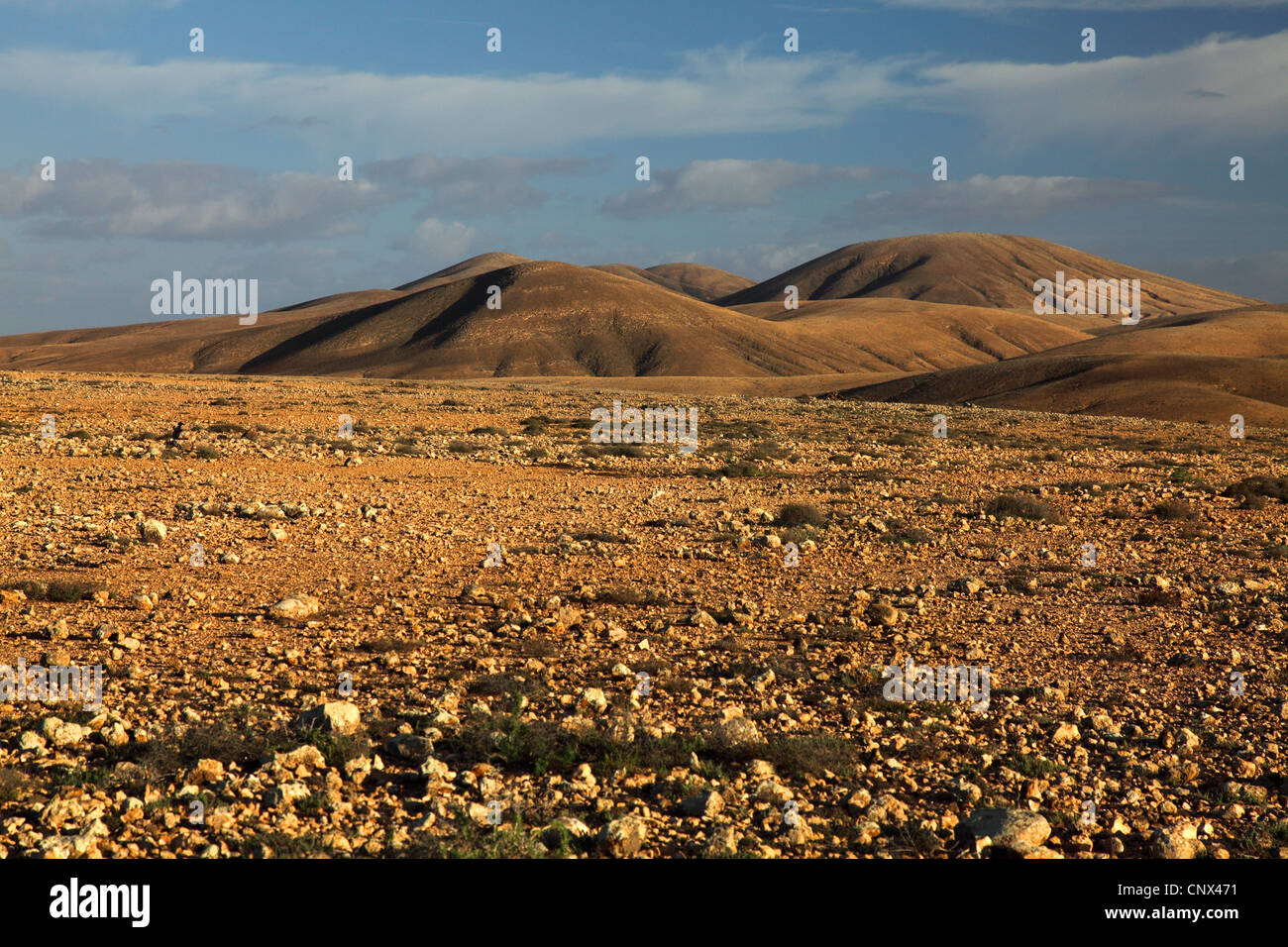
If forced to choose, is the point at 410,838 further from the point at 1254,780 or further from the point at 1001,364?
the point at 1001,364

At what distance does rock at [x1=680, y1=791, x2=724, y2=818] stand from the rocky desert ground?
22 mm

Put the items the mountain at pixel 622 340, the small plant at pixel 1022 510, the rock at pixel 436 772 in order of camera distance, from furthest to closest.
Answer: the mountain at pixel 622 340
the small plant at pixel 1022 510
the rock at pixel 436 772

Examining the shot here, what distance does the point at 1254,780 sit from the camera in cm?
603

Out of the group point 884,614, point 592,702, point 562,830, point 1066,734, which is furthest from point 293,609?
point 1066,734

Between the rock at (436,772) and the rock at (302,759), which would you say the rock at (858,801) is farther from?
the rock at (302,759)

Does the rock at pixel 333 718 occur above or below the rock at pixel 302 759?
above

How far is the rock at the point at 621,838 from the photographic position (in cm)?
495

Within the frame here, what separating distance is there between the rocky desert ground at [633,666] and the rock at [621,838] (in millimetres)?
22

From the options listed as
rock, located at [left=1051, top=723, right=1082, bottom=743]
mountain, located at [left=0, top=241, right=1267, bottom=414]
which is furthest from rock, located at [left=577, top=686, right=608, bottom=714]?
mountain, located at [left=0, top=241, right=1267, bottom=414]

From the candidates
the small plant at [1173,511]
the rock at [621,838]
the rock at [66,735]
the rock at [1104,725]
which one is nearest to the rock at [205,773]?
the rock at [66,735]

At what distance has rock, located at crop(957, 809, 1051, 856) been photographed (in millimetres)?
5004
